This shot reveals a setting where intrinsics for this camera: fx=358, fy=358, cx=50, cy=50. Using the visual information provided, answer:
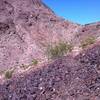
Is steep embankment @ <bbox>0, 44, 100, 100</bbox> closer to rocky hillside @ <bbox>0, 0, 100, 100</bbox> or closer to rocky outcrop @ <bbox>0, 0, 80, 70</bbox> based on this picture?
rocky hillside @ <bbox>0, 0, 100, 100</bbox>

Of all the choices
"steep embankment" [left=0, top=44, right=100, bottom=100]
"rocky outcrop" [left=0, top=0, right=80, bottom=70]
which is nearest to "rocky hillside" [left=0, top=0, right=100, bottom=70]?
"rocky outcrop" [left=0, top=0, right=80, bottom=70]

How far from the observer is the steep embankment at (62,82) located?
975 cm

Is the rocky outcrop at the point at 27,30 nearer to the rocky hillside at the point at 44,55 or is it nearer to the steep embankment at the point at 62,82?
the rocky hillside at the point at 44,55

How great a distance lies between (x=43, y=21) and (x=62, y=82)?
1419 centimetres

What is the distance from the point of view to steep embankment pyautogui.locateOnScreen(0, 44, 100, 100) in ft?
32.0

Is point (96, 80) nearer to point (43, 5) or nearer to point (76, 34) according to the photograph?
point (76, 34)

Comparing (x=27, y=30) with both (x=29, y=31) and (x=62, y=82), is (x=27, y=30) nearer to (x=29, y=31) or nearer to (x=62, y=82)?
(x=29, y=31)

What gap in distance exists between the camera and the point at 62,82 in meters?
10.5

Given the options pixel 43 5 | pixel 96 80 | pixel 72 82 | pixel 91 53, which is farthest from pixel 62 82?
pixel 43 5

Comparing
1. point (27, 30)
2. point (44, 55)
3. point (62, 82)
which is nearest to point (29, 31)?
point (27, 30)

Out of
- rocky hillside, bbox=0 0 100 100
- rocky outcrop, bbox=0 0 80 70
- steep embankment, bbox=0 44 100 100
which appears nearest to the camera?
steep embankment, bbox=0 44 100 100

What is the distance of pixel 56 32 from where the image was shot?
24062mm

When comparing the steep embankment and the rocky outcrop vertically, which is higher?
the rocky outcrop

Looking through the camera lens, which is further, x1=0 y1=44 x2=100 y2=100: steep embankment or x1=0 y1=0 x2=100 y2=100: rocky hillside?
x1=0 y1=0 x2=100 y2=100: rocky hillside
